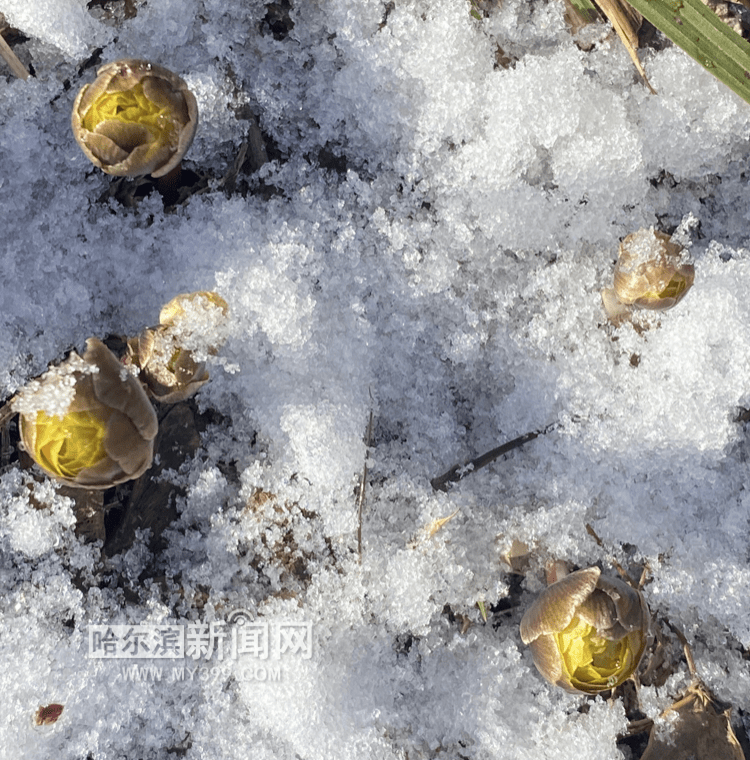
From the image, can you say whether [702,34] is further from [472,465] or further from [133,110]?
[133,110]

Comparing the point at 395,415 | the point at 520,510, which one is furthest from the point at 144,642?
the point at 520,510

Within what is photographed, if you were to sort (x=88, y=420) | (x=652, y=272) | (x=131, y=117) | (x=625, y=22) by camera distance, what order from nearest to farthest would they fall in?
(x=88, y=420) → (x=131, y=117) → (x=652, y=272) → (x=625, y=22)

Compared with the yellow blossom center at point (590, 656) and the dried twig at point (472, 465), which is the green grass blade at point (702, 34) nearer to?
the dried twig at point (472, 465)

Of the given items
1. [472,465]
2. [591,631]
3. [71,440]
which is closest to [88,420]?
[71,440]

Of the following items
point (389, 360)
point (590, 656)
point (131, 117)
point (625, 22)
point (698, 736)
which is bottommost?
point (698, 736)

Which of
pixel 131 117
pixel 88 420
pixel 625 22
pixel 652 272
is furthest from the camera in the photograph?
pixel 625 22

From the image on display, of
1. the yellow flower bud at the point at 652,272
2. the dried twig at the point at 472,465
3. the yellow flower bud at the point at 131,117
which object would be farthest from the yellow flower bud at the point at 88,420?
the yellow flower bud at the point at 652,272

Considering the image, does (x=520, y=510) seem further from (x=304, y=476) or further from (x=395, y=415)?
(x=304, y=476)

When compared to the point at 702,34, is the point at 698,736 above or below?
below
